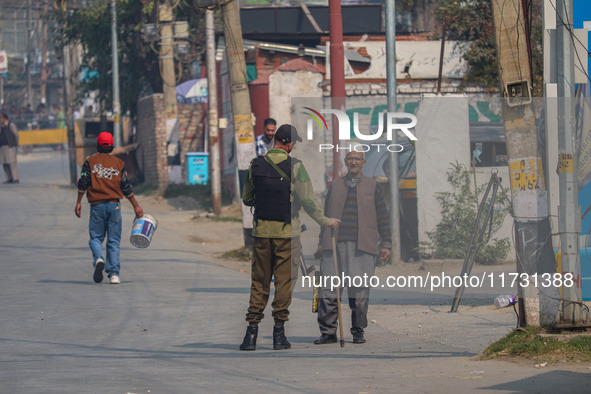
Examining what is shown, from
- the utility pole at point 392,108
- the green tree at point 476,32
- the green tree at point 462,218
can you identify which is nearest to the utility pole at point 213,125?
the green tree at point 476,32

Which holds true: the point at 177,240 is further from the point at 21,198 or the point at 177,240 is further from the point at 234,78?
the point at 21,198

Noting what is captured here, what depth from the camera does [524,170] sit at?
7.58 m

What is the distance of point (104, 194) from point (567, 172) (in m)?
5.93

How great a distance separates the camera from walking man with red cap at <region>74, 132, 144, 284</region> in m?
11.4

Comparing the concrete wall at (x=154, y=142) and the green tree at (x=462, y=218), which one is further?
the concrete wall at (x=154, y=142)

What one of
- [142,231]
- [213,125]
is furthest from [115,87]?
[142,231]

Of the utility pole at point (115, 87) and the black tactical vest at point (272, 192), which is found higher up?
the utility pole at point (115, 87)

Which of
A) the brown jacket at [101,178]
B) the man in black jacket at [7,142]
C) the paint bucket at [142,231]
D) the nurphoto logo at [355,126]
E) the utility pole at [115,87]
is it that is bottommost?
the paint bucket at [142,231]

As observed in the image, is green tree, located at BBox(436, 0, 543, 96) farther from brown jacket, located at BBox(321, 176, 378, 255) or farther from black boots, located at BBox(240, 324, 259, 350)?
black boots, located at BBox(240, 324, 259, 350)

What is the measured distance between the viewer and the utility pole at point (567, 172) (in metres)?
7.39

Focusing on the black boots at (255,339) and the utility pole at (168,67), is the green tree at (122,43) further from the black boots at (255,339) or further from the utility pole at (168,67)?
the black boots at (255,339)

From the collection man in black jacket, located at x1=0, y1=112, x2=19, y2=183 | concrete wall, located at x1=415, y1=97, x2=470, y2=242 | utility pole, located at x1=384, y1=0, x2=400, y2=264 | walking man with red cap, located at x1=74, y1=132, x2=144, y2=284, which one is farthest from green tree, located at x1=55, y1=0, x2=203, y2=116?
concrete wall, located at x1=415, y1=97, x2=470, y2=242

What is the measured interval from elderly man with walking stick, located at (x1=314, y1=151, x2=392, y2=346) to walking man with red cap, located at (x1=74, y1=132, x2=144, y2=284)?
402 cm

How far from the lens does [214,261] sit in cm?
1501
